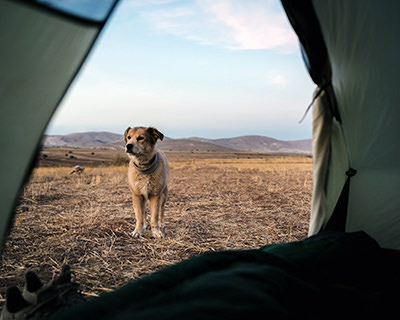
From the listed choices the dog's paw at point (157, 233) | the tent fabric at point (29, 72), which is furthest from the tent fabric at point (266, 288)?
the dog's paw at point (157, 233)

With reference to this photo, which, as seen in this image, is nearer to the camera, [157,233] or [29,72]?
[29,72]

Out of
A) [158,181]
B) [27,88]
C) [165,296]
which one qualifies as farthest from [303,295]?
[158,181]

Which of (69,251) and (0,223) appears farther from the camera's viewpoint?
(69,251)

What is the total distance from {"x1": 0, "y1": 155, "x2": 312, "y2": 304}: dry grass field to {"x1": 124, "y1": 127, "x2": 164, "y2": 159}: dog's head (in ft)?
3.84

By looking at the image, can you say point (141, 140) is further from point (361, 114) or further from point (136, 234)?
point (361, 114)

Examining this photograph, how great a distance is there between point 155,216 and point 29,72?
3322 millimetres

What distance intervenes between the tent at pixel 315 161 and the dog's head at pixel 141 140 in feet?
8.34

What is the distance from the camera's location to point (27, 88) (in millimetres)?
1479

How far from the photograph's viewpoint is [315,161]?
288 centimetres

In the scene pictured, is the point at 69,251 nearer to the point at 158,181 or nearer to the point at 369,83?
the point at 158,181

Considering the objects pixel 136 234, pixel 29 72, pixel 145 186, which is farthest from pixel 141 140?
pixel 29 72

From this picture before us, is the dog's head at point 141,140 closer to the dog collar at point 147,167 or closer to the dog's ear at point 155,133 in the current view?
the dog's ear at point 155,133

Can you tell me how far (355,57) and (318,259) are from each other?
150cm

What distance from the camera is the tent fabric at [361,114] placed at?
2072 millimetres
